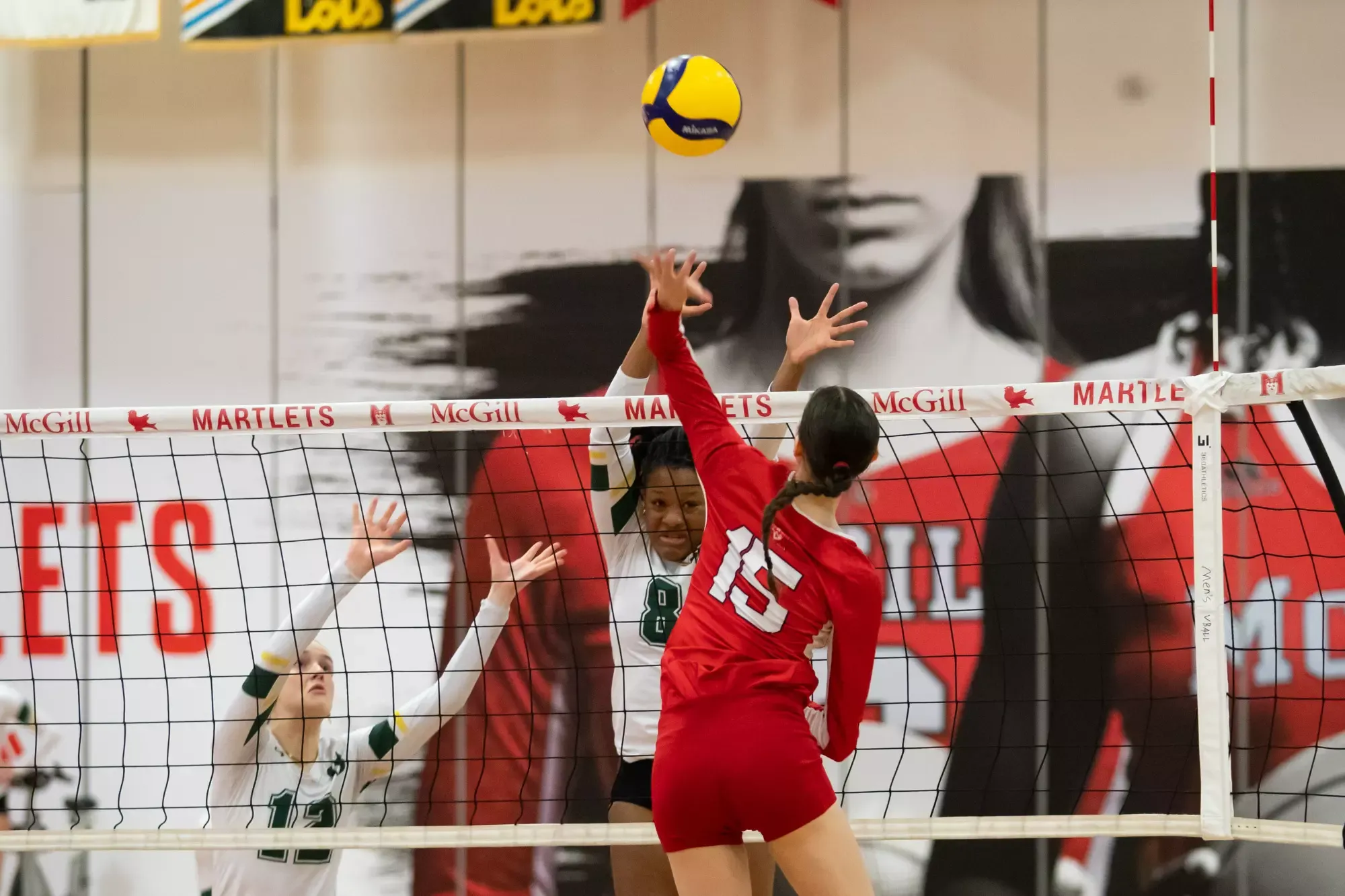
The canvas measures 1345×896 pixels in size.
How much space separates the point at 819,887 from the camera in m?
2.41

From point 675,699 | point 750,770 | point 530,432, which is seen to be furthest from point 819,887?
point 530,432

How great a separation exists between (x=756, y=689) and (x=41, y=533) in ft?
13.1

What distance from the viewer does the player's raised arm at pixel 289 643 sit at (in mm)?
3582

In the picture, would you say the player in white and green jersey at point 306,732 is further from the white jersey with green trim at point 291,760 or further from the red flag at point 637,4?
the red flag at point 637,4

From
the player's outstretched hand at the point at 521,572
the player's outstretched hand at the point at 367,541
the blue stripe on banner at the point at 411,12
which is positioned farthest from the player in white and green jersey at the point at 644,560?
the blue stripe on banner at the point at 411,12

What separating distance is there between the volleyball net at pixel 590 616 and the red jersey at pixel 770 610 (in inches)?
83.2

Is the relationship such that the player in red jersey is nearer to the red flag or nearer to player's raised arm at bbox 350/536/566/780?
player's raised arm at bbox 350/536/566/780

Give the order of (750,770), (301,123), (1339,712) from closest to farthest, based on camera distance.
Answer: (750,770) < (1339,712) < (301,123)

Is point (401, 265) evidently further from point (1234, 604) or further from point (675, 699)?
point (1234, 604)

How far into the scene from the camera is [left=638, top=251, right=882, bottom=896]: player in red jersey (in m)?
2.40

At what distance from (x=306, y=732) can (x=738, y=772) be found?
2008mm

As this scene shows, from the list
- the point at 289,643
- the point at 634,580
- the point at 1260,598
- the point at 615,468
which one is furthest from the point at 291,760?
the point at 1260,598

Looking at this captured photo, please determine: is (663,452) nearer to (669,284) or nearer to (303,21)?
(669,284)

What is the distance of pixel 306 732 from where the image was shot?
389 centimetres
